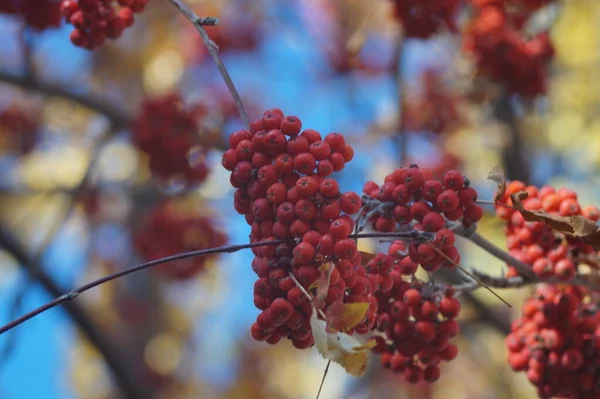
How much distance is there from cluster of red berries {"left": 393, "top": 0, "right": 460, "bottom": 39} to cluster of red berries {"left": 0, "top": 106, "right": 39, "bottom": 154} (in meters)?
4.53

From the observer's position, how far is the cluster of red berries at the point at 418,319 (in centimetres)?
215

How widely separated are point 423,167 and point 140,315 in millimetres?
3517

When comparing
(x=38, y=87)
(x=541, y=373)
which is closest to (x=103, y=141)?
(x=38, y=87)

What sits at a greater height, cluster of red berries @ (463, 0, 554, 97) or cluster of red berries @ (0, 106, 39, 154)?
cluster of red berries @ (0, 106, 39, 154)

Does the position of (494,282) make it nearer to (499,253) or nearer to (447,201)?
(499,253)

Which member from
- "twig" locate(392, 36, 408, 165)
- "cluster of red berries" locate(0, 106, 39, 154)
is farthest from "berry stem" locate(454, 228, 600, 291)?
"cluster of red berries" locate(0, 106, 39, 154)

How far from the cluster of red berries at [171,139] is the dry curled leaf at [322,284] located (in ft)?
6.99

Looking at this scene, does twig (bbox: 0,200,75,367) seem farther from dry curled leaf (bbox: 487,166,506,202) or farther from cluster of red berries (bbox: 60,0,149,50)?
dry curled leaf (bbox: 487,166,506,202)

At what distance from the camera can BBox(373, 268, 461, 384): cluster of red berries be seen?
2152 mm

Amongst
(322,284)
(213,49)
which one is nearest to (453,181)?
(322,284)

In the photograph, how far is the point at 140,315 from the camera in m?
7.10

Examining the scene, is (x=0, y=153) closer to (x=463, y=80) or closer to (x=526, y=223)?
(x=463, y=80)

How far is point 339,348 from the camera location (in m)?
1.55

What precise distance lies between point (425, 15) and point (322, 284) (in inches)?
85.8
